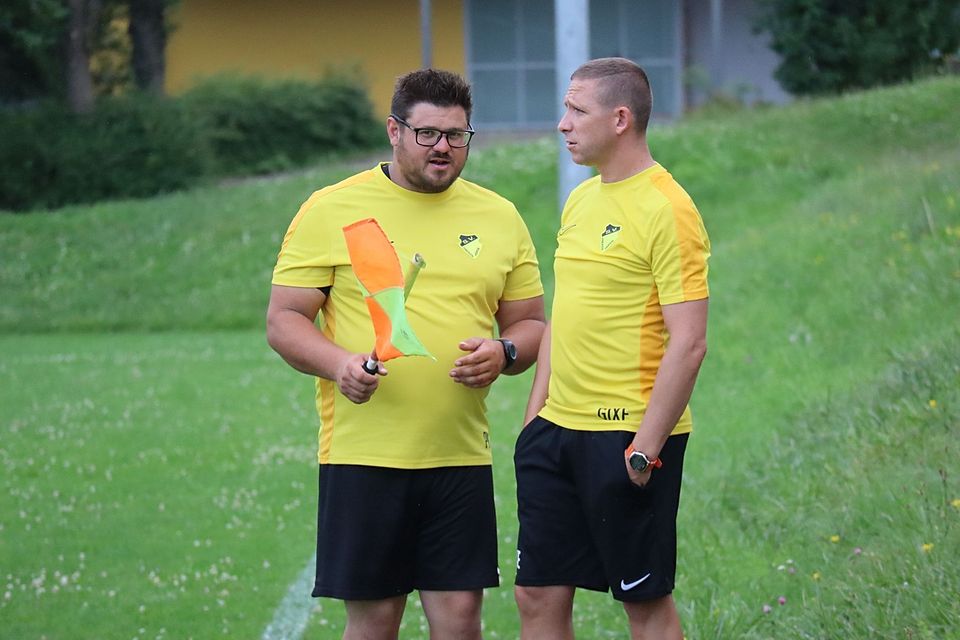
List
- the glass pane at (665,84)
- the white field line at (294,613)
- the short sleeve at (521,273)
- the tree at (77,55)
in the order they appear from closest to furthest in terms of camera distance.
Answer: the short sleeve at (521,273) → the white field line at (294,613) → the tree at (77,55) → the glass pane at (665,84)

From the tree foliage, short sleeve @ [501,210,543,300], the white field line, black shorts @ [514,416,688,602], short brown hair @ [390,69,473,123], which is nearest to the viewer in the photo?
black shorts @ [514,416,688,602]

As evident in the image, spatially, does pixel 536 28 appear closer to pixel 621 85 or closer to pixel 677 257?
pixel 621 85

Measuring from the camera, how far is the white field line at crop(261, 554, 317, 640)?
6.55 metres

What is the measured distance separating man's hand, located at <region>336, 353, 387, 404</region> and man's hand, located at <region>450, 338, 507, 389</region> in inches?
Result: 11.4

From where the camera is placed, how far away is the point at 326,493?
4.80 metres

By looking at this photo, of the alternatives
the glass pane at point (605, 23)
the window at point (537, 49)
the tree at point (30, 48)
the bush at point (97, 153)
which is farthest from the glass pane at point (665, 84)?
the tree at point (30, 48)

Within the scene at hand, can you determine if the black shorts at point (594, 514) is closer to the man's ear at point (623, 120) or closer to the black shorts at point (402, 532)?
the black shorts at point (402, 532)

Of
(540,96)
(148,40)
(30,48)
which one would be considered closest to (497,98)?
(540,96)

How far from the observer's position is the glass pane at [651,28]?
35.1 metres

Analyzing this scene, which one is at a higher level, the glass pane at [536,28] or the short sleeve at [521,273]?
the glass pane at [536,28]

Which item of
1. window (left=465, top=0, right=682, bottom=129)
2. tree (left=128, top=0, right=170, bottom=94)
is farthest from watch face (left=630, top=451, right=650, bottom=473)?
window (left=465, top=0, right=682, bottom=129)

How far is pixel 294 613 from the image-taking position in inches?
270

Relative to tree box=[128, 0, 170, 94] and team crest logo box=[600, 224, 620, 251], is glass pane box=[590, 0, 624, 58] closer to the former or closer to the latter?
tree box=[128, 0, 170, 94]

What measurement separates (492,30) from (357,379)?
31.6 meters
